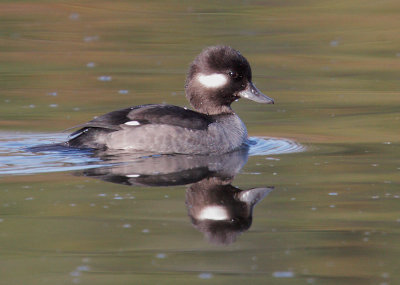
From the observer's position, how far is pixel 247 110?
11938mm

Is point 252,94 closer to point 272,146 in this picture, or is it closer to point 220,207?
point 272,146

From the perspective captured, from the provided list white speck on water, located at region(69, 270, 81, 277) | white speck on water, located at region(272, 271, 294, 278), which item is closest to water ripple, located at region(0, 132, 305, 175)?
white speck on water, located at region(69, 270, 81, 277)

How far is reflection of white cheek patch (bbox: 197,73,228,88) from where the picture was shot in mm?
9906

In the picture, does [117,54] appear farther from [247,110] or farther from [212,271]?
[212,271]

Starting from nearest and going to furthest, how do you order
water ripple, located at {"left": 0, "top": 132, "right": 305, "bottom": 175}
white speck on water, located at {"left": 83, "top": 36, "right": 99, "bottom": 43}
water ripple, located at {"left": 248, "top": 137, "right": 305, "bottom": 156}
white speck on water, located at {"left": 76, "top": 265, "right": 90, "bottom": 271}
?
white speck on water, located at {"left": 76, "top": 265, "right": 90, "bottom": 271}
water ripple, located at {"left": 0, "top": 132, "right": 305, "bottom": 175}
water ripple, located at {"left": 248, "top": 137, "right": 305, "bottom": 156}
white speck on water, located at {"left": 83, "top": 36, "right": 99, "bottom": 43}

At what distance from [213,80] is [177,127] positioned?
3.05 feet

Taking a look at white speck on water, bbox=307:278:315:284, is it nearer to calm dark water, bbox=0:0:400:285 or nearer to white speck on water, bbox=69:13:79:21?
calm dark water, bbox=0:0:400:285

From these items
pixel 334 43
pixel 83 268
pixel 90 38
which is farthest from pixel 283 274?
pixel 90 38

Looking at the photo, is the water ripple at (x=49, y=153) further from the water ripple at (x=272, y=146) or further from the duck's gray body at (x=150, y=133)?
the duck's gray body at (x=150, y=133)

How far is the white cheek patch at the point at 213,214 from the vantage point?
22.0 ft

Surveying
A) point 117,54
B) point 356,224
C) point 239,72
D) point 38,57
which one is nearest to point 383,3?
point 117,54

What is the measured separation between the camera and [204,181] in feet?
25.7

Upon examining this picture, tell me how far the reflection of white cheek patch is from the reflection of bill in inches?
34.8

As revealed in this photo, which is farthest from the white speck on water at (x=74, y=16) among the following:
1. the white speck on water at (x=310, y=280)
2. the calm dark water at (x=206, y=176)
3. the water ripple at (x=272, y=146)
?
the white speck on water at (x=310, y=280)
